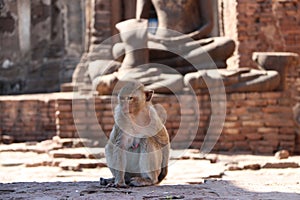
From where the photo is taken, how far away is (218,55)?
771 cm

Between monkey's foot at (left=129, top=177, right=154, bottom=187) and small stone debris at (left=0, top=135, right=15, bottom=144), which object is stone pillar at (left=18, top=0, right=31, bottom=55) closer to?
small stone debris at (left=0, top=135, right=15, bottom=144)

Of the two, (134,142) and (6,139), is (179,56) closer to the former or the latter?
(6,139)

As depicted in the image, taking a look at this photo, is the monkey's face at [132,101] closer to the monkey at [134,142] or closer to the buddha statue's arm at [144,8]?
the monkey at [134,142]

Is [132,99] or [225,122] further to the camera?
[225,122]

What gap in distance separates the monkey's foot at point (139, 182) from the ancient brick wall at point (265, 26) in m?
6.88

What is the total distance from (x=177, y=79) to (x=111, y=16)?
10.7 feet

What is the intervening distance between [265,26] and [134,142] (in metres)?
7.18

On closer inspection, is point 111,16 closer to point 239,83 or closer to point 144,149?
point 239,83

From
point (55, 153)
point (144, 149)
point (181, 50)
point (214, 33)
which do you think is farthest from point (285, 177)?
point (214, 33)

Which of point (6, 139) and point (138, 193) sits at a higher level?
point (138, 193)

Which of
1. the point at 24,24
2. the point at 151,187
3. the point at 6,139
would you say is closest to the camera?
the point at 151,187

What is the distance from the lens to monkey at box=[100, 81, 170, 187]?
12.6 feet

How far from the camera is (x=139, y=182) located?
3816 mm

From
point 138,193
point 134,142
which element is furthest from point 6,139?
point 138,193
